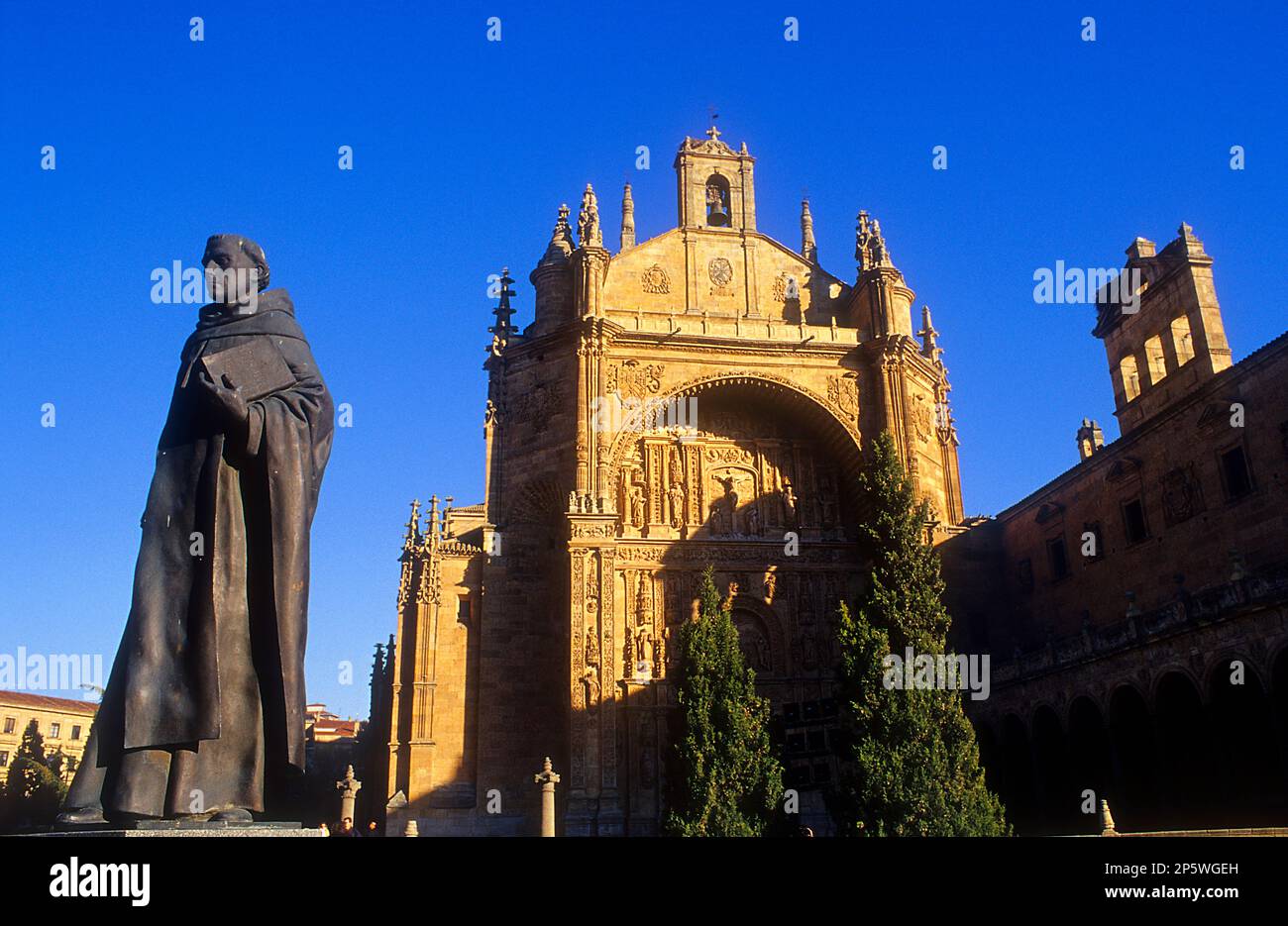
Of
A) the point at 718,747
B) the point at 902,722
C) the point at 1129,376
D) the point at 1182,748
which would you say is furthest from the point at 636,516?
the point at 1129,376

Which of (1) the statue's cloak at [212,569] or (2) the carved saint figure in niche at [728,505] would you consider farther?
(2) the carved saint figure in niche at [728,505]

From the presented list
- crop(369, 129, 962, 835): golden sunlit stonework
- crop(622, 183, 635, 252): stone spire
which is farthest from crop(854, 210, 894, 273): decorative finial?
crop(622, 183, 635, 252): stone spire

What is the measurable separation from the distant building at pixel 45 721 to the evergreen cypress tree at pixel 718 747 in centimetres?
5642

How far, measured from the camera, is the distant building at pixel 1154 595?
21.6 m

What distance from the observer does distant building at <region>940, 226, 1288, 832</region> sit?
21.6 meters

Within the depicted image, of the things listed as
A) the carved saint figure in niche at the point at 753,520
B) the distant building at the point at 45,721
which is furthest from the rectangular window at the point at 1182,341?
the distant building at the point at 45,721

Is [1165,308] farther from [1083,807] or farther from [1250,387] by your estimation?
[1083,807]

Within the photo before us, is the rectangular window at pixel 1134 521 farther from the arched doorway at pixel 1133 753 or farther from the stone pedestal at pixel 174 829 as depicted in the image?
the stone pedestal at pixel 174 829

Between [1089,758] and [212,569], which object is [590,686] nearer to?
[1089,758]

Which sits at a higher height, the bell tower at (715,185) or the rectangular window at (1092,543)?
the bell tower at (715,185)

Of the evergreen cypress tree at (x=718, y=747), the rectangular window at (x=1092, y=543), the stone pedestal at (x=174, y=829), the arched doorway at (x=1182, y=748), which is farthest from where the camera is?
the rectangular window at (x=1092, y=543)

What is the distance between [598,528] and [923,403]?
1335 cm

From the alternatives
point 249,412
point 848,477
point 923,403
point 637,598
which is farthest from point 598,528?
point 249,412

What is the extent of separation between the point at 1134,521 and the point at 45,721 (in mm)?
72187
